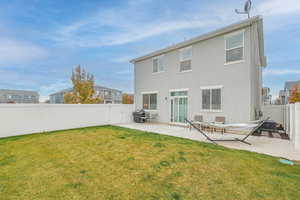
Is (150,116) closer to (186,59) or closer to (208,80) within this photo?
(186,59)

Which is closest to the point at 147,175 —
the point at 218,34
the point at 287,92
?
the point at 218,34

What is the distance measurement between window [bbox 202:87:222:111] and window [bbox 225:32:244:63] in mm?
2049

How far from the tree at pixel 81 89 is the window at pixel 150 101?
9763 mm

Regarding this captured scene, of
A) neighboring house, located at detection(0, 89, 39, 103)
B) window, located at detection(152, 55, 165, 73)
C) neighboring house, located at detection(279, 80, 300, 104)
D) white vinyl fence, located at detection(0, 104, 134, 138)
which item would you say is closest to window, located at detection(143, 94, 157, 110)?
white vinyl fence, located at detection(0, 104, 134, 138)

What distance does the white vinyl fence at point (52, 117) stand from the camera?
8898 mm

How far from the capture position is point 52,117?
10.5 meters

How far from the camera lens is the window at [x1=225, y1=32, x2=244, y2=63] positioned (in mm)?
8633

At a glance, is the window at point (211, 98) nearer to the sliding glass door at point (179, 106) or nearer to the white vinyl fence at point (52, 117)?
the sliding glass door at point (179, 106)

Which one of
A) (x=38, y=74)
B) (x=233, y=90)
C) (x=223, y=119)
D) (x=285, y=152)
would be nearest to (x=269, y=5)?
(x=233, y=90)

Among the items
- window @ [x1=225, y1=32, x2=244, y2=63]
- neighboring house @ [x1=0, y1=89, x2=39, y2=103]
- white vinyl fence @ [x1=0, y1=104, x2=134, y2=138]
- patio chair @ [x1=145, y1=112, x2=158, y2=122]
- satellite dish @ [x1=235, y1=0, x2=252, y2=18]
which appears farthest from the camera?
neighboring house @ [x1=0, y1=89, x2=39, y2=103]

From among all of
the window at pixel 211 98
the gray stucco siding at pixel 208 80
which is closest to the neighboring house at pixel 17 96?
the gray stucco siding at pixel 208 80

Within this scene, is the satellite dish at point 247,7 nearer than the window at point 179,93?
Yes

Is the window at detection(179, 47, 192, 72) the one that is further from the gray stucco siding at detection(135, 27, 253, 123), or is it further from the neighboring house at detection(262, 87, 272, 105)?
the neighboring house at detection(262, 87, 272, 105)

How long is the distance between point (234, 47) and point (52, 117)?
13.4 metres
